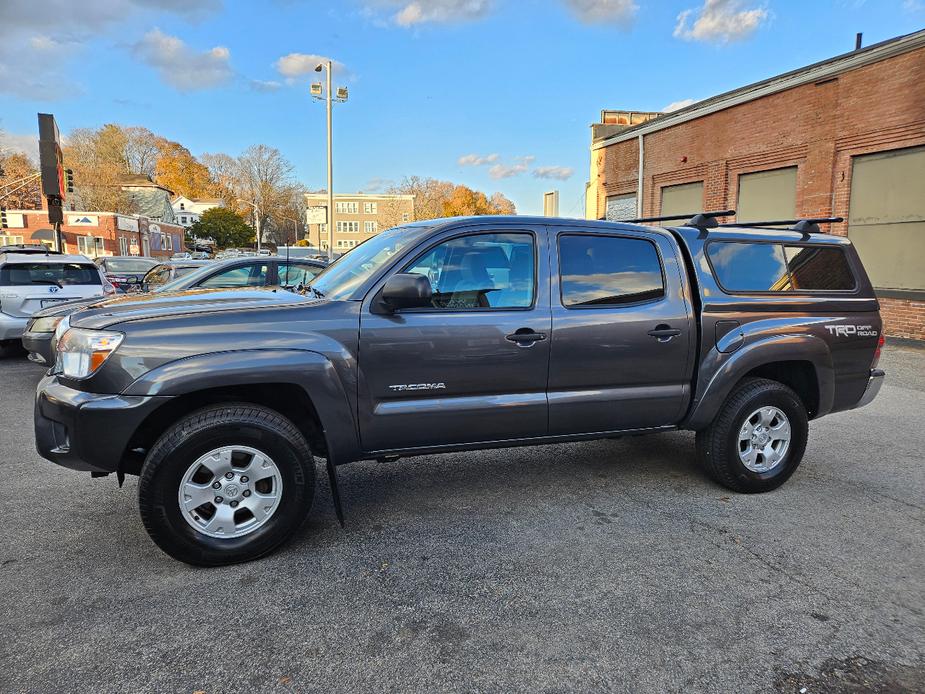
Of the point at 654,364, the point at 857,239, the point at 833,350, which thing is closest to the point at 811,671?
the point at 654,364

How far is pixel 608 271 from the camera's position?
4.01 m

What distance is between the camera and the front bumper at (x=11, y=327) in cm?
916

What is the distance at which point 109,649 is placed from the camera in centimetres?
253

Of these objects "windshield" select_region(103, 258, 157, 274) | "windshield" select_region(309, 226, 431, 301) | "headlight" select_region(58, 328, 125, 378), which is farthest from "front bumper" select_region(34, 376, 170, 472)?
"windshield" select_region(103, 258, 157, 274)

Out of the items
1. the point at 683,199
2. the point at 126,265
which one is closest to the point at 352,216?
the point at 126,265

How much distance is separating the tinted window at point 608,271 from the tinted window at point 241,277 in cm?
562

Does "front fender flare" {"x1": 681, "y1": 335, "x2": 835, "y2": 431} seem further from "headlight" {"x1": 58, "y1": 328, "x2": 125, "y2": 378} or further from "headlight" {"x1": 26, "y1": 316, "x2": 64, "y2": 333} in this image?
"headlight" {"x1": 26, "y1": 316, "x2": 64, "y2": 333}

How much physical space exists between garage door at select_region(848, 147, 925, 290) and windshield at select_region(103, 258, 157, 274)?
62.7 ft

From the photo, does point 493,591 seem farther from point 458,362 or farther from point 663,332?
point 663,332

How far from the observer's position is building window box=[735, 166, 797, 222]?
1390 cm

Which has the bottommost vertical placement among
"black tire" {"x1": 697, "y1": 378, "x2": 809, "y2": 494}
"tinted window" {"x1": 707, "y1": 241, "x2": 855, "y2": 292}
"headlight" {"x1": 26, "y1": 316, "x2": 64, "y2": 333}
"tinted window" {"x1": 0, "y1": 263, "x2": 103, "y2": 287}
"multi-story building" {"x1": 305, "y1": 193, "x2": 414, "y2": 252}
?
"black tire" {"x1": 697, "y1": 378, "x2": 809, "y2": 494}

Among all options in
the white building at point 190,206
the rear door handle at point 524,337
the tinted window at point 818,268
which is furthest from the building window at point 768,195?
the white building at point 190,206

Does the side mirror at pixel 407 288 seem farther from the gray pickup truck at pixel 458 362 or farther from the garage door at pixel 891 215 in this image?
the garage door at pixel 891 215

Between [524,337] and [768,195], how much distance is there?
1326cm
